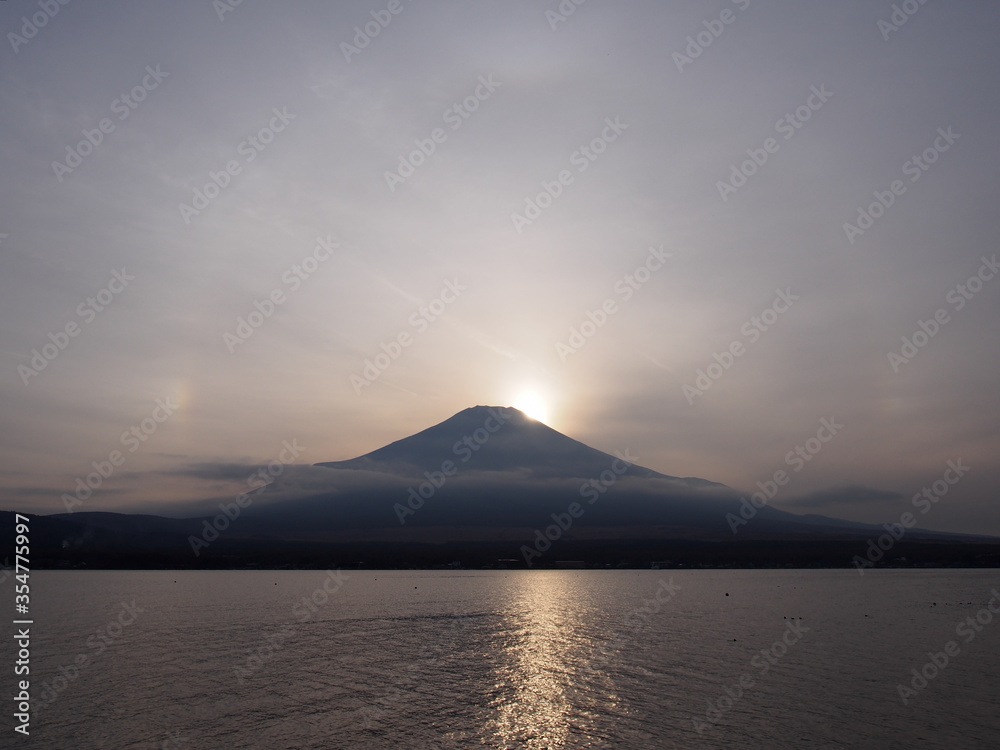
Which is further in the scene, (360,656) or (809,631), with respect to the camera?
(809,631)

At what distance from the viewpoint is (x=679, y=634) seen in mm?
58875

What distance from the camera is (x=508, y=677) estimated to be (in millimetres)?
40469

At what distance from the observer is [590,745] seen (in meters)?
27.2

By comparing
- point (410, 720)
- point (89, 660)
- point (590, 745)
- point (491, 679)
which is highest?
point (89, 660)

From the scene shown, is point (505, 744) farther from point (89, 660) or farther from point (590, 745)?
point (89, 660)

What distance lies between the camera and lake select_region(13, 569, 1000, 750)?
2877cm

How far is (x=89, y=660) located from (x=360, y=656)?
55.7 ft

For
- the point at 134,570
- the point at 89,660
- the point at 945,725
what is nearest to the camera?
the point at 945,725

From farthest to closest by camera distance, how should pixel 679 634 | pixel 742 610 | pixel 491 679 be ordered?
pixel 742 610 → pixel 679 634 → pixel 491 679

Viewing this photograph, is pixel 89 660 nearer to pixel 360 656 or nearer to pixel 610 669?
pixel 360 656

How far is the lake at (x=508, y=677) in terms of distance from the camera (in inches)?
A: 1133

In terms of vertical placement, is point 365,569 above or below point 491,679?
above

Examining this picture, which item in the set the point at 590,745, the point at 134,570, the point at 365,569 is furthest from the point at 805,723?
the point at 134,570

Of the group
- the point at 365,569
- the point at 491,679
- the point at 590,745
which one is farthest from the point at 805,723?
the point at 365,569
